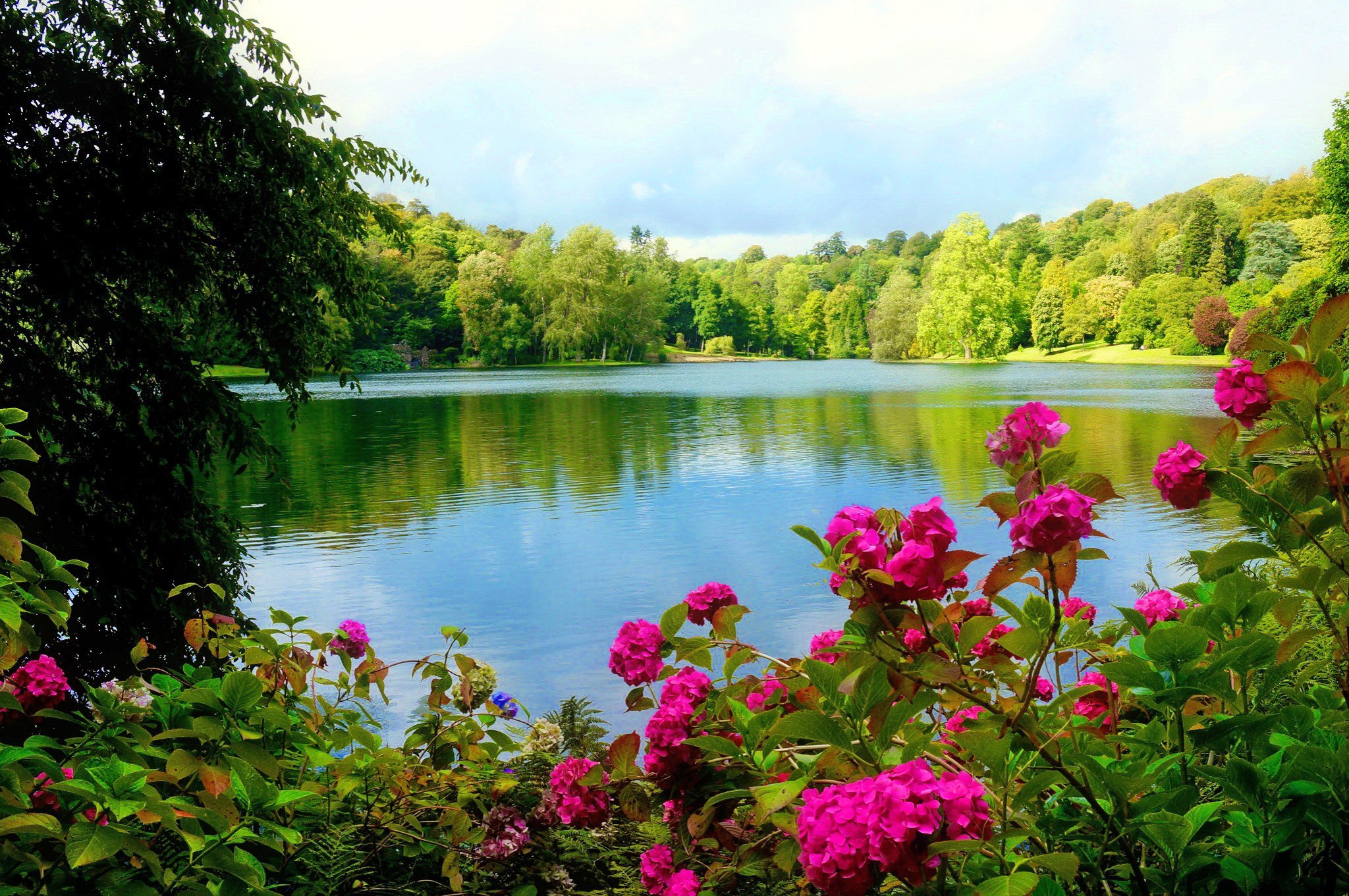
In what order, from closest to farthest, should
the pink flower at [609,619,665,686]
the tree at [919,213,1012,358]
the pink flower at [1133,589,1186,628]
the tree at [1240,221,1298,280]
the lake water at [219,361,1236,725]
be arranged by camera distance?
the pink flower at [609,619,665,686] < the pink flower at [1133,589,1186,628] < the lake water at [219,361,1236,725] < the tree at [1240,221,1298,280] < the tree at [919,213,1012,358]

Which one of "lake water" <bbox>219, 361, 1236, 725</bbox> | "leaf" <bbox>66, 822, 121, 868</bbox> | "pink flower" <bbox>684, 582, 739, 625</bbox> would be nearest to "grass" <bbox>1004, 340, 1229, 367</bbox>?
"lake water" <bbox>219, 361, 1236, 725</bbox>

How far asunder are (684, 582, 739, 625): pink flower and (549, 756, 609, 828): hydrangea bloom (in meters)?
0.30

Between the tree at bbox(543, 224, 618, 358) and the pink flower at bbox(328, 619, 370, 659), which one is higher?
the tree at bbox(543, 224, 618, 358)

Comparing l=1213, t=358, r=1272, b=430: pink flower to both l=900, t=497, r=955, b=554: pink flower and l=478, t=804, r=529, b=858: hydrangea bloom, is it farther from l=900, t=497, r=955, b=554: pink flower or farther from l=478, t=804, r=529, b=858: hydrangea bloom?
l=478, t=804, r=529, b=858: hydrangea bloom

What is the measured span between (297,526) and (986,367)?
1799 inches

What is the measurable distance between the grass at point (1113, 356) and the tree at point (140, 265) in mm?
42100

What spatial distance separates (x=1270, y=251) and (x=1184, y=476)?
51.1 metres

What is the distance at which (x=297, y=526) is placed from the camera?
10.1 m

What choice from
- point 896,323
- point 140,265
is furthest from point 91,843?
point 896,323

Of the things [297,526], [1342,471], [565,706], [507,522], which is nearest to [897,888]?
[1342,471]

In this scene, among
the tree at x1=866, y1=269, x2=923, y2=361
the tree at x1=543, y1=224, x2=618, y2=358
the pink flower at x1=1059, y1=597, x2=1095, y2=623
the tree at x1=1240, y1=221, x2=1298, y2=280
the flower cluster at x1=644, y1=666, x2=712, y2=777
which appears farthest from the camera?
the tree at x1=866, y1=269, x2=923, y2=361

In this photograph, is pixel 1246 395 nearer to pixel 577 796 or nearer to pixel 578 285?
pixel 577 796

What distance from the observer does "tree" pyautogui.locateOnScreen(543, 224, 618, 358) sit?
56.2m

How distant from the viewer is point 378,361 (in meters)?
55.0
